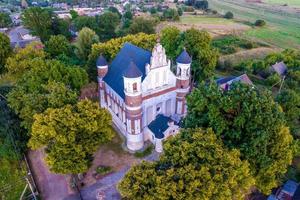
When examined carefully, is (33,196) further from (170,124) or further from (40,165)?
(170,124)

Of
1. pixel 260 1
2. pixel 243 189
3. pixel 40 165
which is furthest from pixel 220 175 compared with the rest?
pixel 260 1

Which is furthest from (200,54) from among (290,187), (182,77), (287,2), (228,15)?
(287,2)

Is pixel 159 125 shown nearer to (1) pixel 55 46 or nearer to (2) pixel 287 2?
(1) pixel 55 46

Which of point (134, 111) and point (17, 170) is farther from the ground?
point (134, 111)

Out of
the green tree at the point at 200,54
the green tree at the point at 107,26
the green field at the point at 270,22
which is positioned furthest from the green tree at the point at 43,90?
the green field at the point at 270,22

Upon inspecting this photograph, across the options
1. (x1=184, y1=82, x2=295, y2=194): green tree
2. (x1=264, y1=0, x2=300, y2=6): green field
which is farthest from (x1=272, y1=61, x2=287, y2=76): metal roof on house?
(x1=264, y1=0, x2=300, y2=6): green field

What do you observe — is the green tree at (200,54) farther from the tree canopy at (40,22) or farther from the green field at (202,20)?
the green field at (202,20)

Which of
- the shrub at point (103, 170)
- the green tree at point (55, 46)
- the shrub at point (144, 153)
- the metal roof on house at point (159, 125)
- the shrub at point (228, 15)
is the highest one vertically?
the green tree at point (55, 46)
